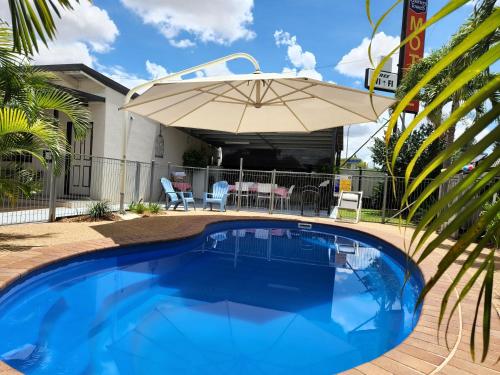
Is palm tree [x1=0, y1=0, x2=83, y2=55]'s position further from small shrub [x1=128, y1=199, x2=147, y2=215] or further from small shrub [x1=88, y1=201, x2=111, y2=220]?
small shrub [x1=128, y1=199, x2=147, y2=215]

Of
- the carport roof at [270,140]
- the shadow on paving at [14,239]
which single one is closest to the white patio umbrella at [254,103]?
the shadow on paving at [14,239]

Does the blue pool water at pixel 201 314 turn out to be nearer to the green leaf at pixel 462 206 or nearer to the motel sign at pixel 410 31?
the green leaf at pixel 462 206

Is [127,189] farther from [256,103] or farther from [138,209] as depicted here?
[256,103]

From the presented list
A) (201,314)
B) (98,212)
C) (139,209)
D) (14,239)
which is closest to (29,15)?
(201,314)

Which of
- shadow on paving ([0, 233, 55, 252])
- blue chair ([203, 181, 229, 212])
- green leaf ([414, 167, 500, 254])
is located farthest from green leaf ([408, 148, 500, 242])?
blue chair ([203, 181, 229, 212])

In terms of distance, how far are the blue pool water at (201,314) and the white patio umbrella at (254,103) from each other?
2.81 meters

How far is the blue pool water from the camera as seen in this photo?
2918mm

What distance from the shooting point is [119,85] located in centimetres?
1076

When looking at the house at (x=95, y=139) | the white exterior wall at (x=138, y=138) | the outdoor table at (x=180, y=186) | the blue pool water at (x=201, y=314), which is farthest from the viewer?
the outdoor table at (x=180, y=186)

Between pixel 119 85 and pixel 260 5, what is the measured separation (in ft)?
16.9

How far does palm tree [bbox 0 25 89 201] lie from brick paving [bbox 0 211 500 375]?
0.97 metres

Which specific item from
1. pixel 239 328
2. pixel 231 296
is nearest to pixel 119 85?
pixel 231 296

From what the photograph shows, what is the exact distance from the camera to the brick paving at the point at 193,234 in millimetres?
2264

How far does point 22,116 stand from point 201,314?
365 cm
